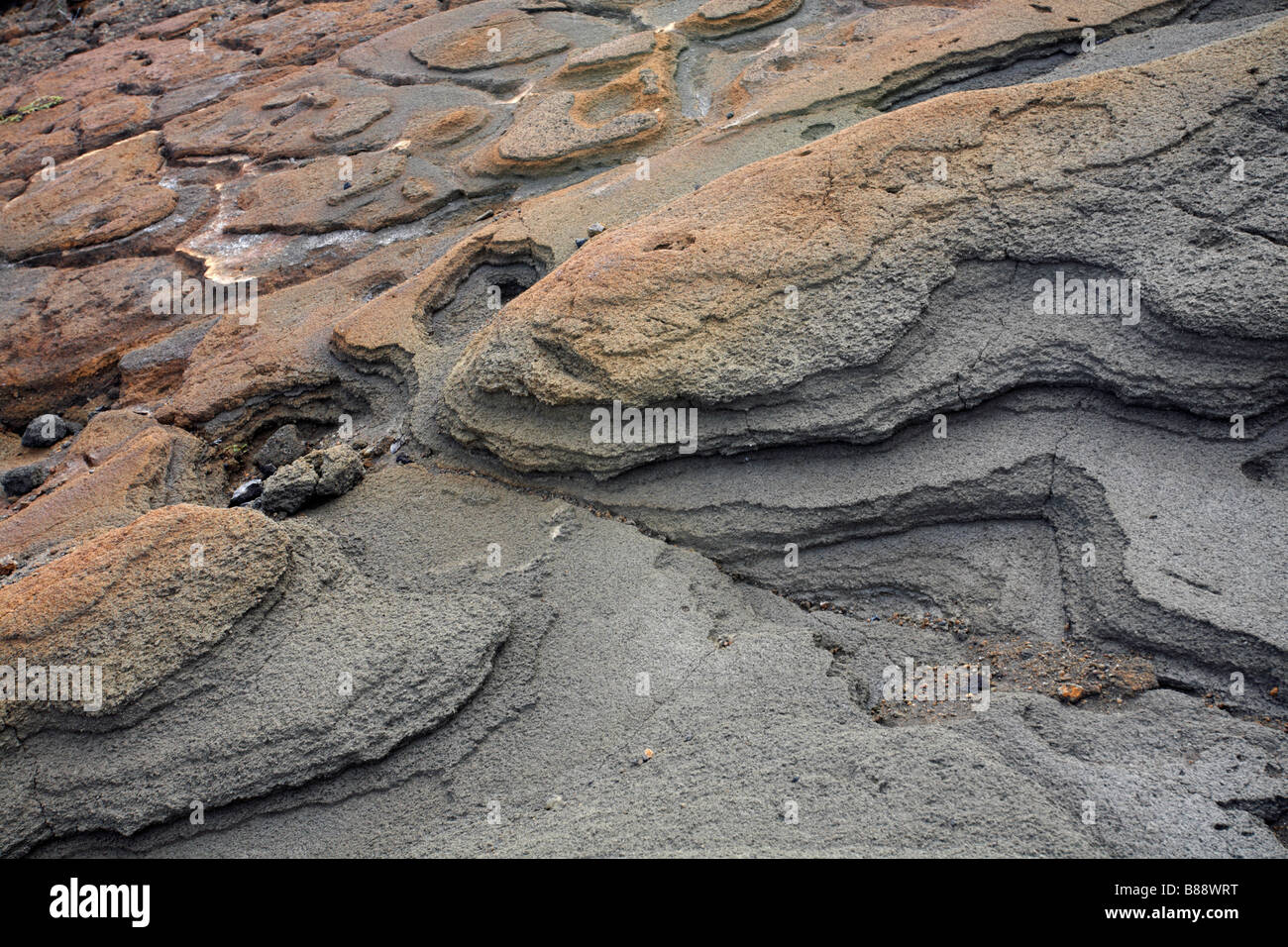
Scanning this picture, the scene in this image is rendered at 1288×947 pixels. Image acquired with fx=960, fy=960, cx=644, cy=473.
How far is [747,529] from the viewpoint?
3.15m

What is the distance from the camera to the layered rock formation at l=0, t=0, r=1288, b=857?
2330 mm

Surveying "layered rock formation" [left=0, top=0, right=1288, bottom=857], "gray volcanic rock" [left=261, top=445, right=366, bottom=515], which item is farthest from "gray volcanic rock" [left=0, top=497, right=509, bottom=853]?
"gray volcanic rock" [left=261, top=445, right=366, bottom=515]

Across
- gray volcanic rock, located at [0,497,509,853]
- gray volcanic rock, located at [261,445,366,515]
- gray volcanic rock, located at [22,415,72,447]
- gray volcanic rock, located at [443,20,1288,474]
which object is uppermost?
gray volcanic rock, located at [443,20,1288,474]

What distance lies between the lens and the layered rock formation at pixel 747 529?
91.7 inches

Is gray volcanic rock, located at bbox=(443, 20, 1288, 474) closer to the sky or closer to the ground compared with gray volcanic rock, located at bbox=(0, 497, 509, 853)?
closer to the sky

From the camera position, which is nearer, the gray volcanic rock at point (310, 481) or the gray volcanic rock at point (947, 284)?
the gray volcanic rock at point (947, 284)

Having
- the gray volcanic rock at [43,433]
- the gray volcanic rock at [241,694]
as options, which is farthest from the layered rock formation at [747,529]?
the gray volcanic rock at [43,433]

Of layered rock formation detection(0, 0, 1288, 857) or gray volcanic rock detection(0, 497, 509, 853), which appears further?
gray volcanic rock detection(0, 497, 509, 853)

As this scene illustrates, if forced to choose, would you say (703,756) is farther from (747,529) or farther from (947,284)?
(947,284)

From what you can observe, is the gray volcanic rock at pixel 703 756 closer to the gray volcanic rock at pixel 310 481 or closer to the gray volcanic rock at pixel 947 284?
the gray volcanic rock at pixel 310 481

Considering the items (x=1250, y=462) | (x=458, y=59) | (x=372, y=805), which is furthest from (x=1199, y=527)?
(x=458, y=59)

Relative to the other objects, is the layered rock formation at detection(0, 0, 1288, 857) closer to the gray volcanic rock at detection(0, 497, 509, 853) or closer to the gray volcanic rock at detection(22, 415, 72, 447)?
the gray volcanic rock at detection(0, 497, 509, 853)

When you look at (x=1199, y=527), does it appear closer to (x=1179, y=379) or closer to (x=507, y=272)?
(x=1179, y=379)

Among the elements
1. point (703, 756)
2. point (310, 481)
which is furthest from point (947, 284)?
point (310, 481)
